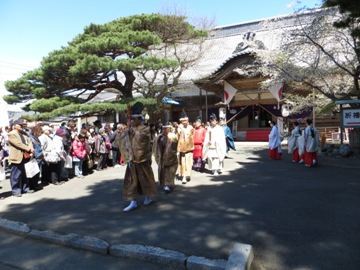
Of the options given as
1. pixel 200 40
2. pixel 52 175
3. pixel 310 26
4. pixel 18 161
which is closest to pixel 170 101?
pixel 200 40

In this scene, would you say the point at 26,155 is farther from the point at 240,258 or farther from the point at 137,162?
the point at 240,258

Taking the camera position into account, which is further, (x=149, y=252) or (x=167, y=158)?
(x=167, y=158)

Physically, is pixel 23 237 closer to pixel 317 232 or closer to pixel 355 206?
pixel 317 232

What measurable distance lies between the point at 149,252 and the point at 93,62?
30.7 ft

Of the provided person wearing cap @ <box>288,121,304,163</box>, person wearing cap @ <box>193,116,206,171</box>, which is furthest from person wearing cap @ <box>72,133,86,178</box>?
person wearing cap @ <box>288,121,304,163</box>

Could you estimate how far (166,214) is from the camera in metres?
5.16

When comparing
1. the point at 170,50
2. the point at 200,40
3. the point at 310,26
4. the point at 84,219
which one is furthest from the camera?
the point at 170,50

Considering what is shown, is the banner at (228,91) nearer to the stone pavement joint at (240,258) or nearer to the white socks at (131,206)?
the white socks at (131,206)

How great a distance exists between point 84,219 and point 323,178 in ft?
19.6

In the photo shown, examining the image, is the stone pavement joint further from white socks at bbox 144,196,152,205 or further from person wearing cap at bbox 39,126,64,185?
person wearing cap at bbox 39,126,64,185

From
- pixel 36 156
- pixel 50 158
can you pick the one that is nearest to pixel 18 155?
pixel 36 156

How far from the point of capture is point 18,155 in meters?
6.54

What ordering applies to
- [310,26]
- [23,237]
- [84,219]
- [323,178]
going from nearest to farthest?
1. [23,237]
2. [84,219]
3. [323,178]
4. [310,26]

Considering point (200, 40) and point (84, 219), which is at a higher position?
point (200, 40)
